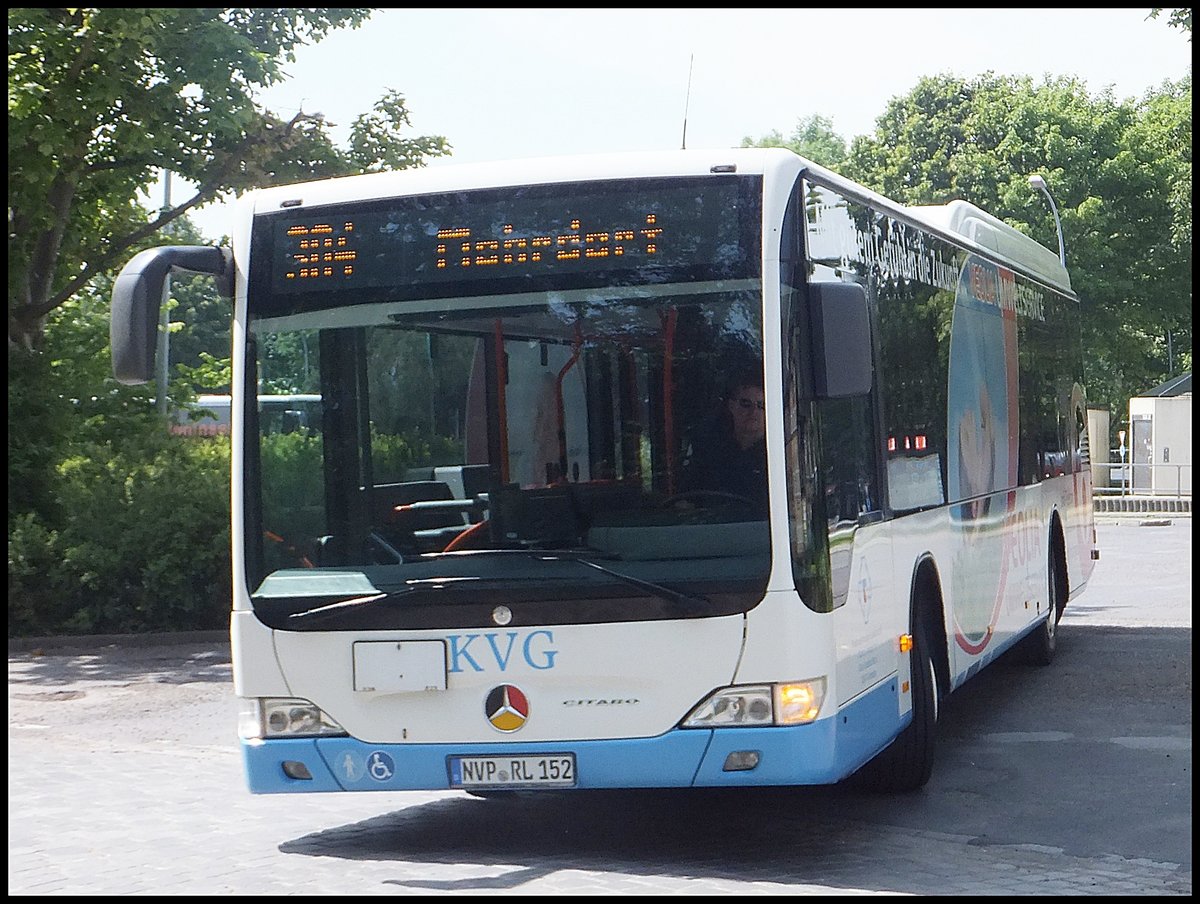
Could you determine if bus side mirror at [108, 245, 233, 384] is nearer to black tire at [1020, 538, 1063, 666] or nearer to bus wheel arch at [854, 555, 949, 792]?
bus wheel arch at [854, 555, 949, 792]

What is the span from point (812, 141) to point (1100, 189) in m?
55.0

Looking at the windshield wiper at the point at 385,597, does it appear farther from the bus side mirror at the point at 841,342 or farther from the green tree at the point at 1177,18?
Answer: the green tree at the point at 1177,18

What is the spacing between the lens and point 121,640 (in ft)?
60.7

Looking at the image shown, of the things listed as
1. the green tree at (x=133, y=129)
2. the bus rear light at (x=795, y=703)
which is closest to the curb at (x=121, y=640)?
Answer: the green tree at (x=133, y=129)

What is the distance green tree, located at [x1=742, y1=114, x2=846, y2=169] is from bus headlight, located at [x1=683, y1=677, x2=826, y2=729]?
2400 inches

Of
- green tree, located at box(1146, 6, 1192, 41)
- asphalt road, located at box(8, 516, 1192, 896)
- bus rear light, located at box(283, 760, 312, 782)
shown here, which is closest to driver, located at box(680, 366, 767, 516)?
asphalt road, located at box(8, 516, 1192, 896)

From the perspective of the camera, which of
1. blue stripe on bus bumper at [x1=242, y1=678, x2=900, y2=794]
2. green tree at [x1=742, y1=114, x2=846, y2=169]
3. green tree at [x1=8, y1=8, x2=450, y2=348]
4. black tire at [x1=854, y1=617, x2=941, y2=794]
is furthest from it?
green tree at [x1=742, y1=114, x2=846, y2=169]

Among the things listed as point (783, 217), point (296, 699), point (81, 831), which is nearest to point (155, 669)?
point (81, 831)

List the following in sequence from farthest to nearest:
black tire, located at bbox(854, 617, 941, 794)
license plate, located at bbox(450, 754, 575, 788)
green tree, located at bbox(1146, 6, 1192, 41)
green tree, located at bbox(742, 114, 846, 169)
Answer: green tree, located at bbox(742, 114, 846, 169), green tree, located at bbox(1146, 6, 1192, 41), black tire, located at bbox(854, 617, 941, 794), license plate, located at bbox(450, 754, 575, 788)

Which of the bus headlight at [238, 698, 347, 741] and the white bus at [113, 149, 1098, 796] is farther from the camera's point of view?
the bus headlight at [238, 698, 347, 741]

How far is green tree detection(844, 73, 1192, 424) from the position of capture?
53.3m

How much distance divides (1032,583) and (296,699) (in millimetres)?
7166

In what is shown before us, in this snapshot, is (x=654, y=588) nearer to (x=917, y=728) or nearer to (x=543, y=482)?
(x=543, y=482)

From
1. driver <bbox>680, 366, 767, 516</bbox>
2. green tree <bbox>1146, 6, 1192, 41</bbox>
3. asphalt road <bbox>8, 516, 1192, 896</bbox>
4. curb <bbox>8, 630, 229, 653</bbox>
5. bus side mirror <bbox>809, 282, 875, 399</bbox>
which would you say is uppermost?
green tree <bbox>1146, 6, 1192, 41</bbox>
